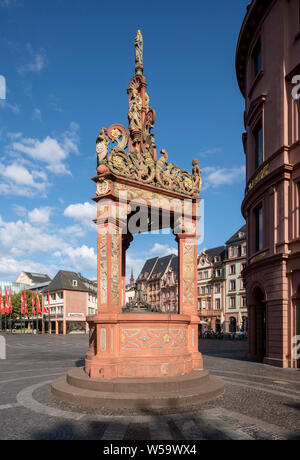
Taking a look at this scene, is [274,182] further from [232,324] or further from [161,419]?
[232,324]

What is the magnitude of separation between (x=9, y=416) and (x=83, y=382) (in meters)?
2.29

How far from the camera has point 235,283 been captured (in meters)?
62.3

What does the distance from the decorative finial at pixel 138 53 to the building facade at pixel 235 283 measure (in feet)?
162

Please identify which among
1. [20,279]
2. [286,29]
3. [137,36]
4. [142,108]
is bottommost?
Result: [20,279]

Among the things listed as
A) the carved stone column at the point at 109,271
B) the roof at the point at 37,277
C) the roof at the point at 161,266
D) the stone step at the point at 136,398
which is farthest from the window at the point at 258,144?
the roof at the point at 37,277

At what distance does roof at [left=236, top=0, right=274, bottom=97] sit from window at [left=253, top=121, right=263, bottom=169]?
219 inches

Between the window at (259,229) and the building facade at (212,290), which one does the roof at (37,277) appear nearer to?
the building facade at (212,290)

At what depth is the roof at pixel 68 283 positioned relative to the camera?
77794 millimetres

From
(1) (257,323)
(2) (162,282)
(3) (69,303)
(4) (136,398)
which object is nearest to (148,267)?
(2) (162,282)

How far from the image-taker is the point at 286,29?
20406 millimetres

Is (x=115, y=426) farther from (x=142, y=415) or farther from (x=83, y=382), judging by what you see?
(x=83, y=382)

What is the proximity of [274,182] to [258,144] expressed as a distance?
4361mm

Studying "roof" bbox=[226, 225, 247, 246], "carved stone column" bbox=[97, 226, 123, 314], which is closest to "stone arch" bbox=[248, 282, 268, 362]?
"carved stone column" bbox=[97, 226, 123, 314]
